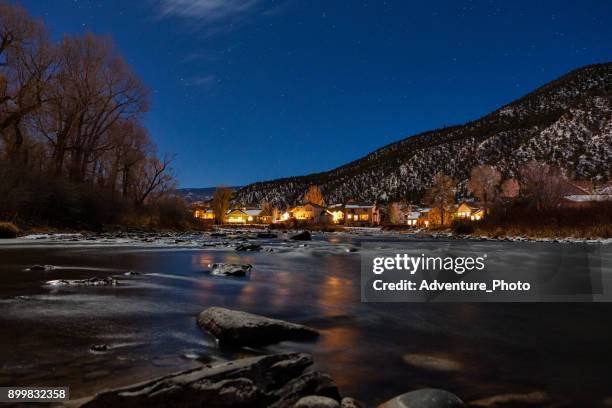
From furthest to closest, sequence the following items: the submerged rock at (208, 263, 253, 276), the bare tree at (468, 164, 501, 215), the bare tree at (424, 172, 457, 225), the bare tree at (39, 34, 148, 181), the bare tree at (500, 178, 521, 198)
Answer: the bare tree at (500, 178, 521, 198) → the bare tree at (468, 164, 501, 215) → the bare tree at (424, 172, 457, 225) → the bare tree at (39, 34, 148, 181) → the submerged rock at (208, 263, 253, 276)

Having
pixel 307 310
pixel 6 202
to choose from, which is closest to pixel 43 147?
pixel 6 202

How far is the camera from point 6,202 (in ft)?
92.6

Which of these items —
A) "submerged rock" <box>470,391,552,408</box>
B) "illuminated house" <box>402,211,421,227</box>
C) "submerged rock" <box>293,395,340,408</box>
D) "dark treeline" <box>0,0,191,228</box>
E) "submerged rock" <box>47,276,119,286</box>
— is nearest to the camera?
"submerged rock" <box>293,395,340,408</box>

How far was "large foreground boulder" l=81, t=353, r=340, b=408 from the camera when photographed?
10.8ft

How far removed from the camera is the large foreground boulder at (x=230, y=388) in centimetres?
329

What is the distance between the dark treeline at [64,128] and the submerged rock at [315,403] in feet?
104

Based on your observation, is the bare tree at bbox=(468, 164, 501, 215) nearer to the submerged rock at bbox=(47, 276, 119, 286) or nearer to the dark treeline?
the dark treeline

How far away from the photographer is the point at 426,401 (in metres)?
3.59

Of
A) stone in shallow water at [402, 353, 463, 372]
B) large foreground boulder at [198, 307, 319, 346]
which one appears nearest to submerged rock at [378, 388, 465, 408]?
stone in shallow water at [402, 353, 463, 372]

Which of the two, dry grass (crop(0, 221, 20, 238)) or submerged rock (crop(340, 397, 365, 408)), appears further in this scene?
dry grass (crop(0, 221, 20, 238))

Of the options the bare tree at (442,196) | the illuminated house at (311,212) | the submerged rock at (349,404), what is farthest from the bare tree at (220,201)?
the submerged rock at (349,404)

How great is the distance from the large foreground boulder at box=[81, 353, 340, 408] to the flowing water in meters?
0.70

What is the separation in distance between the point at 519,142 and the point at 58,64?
148184 millimetres

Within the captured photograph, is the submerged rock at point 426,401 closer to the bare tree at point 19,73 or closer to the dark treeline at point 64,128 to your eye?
the dark treeline at point 64,128
